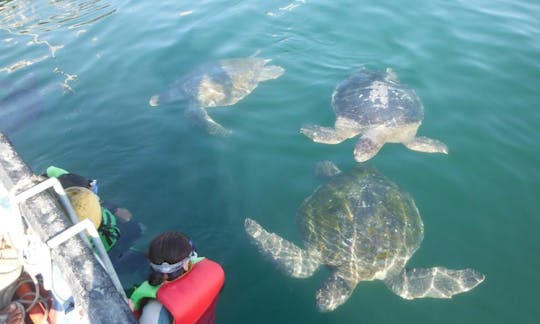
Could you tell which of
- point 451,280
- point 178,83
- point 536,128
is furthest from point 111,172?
point 536,128

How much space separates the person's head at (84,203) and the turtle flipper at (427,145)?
451cm

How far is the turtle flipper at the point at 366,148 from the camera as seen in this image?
559 cm

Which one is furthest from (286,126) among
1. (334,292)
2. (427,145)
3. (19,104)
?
(19,104)

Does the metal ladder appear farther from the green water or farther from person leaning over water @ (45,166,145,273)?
the green water

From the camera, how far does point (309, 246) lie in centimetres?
441

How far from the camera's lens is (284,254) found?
4.28 metres

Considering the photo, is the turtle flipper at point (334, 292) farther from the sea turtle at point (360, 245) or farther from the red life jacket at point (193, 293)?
the red life jacket at point (193, 293)

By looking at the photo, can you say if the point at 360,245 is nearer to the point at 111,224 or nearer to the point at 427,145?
the point at 427,145

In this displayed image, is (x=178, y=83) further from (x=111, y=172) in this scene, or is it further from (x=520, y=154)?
(x=520, y=154)

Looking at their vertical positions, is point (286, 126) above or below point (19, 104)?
above

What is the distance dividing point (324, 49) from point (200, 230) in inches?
205

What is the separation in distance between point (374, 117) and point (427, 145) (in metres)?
0.99

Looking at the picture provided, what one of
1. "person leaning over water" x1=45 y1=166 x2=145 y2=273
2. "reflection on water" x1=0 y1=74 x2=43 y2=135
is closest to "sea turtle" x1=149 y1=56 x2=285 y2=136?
"reflection on water" x1=0 y1=74 x2=43 y2=135

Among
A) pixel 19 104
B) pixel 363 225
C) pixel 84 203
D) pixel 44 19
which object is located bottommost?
pixel 19 104
